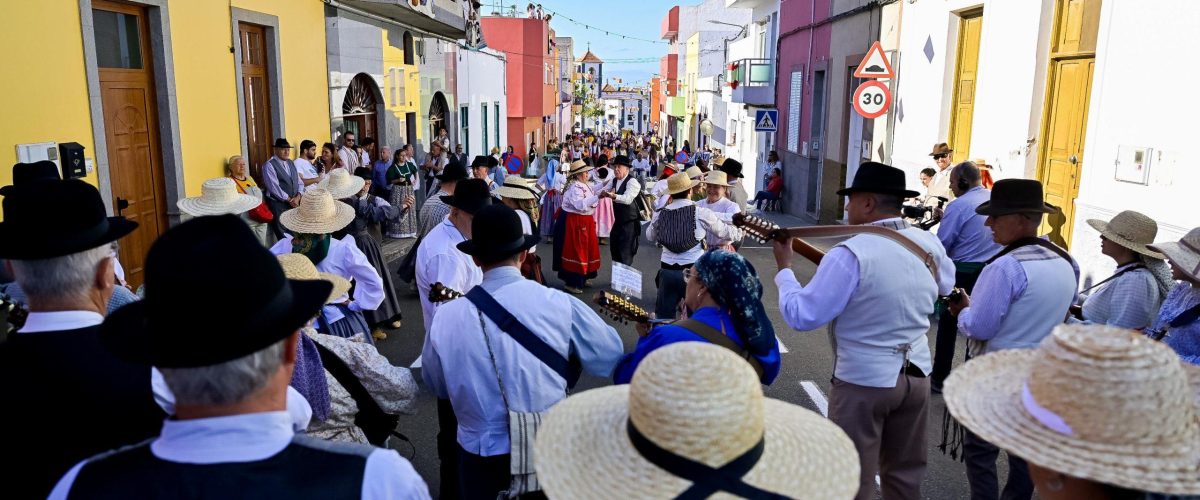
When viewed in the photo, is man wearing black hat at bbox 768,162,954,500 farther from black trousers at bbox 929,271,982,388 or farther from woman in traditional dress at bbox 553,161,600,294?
woman in traditional dress at bbox 553,161,600,294

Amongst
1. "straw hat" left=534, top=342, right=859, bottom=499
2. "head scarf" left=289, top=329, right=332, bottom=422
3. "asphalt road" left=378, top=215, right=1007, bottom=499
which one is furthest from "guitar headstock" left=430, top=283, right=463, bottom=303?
"straw hat" left=534, top=342, right=859, bottom=499

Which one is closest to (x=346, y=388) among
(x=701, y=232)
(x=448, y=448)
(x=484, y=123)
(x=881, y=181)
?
(x=448, y=448)

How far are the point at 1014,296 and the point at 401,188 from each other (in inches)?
359

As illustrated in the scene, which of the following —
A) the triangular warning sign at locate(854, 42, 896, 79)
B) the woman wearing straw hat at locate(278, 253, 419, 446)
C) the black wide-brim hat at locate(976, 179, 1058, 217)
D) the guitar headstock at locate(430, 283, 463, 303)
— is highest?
the triangular warning sign at locate(854, 42, 896, 79)

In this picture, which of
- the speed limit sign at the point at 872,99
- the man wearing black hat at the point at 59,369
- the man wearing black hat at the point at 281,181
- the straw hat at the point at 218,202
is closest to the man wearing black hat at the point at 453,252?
the man wearing black hat at the point at 59,369

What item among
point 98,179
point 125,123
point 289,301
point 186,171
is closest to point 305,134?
point 186,171

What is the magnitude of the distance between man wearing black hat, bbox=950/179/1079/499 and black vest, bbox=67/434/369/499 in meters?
3.37

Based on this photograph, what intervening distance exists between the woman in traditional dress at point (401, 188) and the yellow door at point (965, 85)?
26.2 feet

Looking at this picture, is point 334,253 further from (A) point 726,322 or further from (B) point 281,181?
(B) point 281,181

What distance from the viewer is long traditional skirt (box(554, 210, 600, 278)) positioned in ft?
33.6

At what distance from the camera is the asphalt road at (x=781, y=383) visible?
5.05 metres

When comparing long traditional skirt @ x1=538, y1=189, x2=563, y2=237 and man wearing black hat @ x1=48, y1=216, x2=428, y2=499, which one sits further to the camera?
long traditional skirt @ x1=538, y1=189, x2=563, y2=237

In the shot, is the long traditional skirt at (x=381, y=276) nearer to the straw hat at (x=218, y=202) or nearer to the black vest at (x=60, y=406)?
the straw hat at (x=218, y=202)

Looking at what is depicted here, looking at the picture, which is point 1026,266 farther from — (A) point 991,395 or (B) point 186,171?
(B) point 186,171
